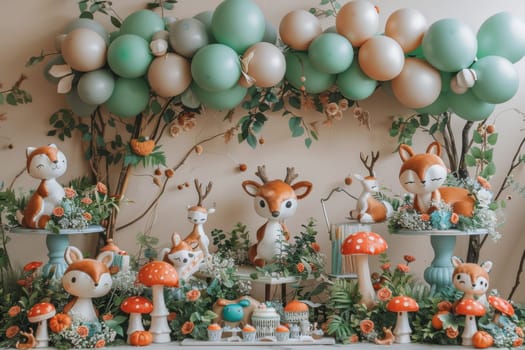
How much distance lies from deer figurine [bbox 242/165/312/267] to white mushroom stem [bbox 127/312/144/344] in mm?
415

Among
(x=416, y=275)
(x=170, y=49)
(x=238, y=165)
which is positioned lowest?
(x=416, y=275)

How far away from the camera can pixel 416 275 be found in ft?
7.68

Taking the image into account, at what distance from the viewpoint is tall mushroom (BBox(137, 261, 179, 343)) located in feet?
6.26

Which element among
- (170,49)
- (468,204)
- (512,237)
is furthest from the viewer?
(512,237)

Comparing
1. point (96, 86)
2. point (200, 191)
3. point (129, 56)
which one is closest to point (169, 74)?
point (129, 56)

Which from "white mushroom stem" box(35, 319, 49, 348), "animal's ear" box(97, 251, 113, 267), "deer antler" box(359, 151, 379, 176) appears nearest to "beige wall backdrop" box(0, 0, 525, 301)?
"deer antler" box(359, 151, 379, 176)

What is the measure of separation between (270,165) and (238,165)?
4.4 inches

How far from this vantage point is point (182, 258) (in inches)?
80.0

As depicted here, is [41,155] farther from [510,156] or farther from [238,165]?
[510,156]

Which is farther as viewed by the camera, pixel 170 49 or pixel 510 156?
pixel 510 156

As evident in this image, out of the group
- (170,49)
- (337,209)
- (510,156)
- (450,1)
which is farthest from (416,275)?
(170,49)

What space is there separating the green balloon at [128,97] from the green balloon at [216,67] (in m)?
0.21

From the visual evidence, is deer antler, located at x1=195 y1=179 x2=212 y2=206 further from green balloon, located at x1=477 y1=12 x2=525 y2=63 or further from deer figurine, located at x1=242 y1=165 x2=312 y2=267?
green balloon, located at x1=477 y1=12 x2=525 y2=63

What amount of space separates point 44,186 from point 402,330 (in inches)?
44.5
